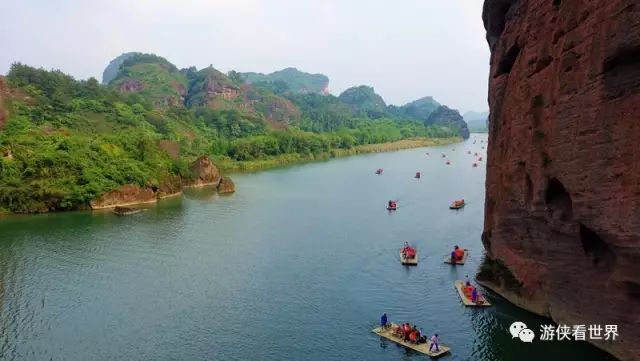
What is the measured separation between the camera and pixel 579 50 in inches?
998

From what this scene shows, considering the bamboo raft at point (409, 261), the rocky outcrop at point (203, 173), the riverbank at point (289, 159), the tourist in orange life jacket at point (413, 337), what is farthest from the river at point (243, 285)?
the riverbank at point (289, 159)

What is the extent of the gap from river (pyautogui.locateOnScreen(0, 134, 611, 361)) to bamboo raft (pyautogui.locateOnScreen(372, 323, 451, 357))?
0.44 m

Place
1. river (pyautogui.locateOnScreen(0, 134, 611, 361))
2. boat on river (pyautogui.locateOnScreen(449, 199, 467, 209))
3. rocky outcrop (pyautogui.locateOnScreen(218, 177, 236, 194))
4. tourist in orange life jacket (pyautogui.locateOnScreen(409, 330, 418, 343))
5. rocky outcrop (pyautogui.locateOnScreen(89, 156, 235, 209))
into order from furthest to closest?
rocky outcrop (pyautogui.locateOnScreen(218, 177, 236, 194)) → rocky outcrop (pyautogui.locateOnScreen(89, 156, 235, 209)) → boat on river (pyautogui.locateOnScreen(449, 199, 467, 209)) → river (pyautogui.locateOnScreen(0, 134, 611, 361)) → tourist in orange life jacket (pyautogui.locateOnScreen(409, 330, 418, 343))

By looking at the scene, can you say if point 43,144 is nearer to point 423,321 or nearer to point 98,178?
point 98,178

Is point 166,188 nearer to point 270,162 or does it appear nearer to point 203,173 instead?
point 203,173

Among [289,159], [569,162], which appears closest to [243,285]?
[569,162]

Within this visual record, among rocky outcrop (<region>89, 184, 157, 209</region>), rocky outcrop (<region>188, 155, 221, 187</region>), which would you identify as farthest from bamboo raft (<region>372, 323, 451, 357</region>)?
rocky outcrop (<region>188, 155, 221, 187</region>)

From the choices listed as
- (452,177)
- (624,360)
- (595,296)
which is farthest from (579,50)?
(452,177)

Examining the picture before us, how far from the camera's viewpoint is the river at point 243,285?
29781mm

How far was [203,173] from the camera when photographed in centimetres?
9038

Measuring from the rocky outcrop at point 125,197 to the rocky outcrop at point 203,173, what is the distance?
14252 mm

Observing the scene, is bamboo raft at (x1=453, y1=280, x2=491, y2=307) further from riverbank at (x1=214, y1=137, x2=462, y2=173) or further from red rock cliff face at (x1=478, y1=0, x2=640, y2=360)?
riverbank at (x1=214, y1=137, x2=462, y2=173)

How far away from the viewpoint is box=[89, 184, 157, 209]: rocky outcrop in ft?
224

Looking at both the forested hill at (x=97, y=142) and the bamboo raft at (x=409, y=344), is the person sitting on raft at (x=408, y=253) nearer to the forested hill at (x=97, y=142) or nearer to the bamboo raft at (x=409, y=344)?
the bamboo raft at (x=409, y=344)
